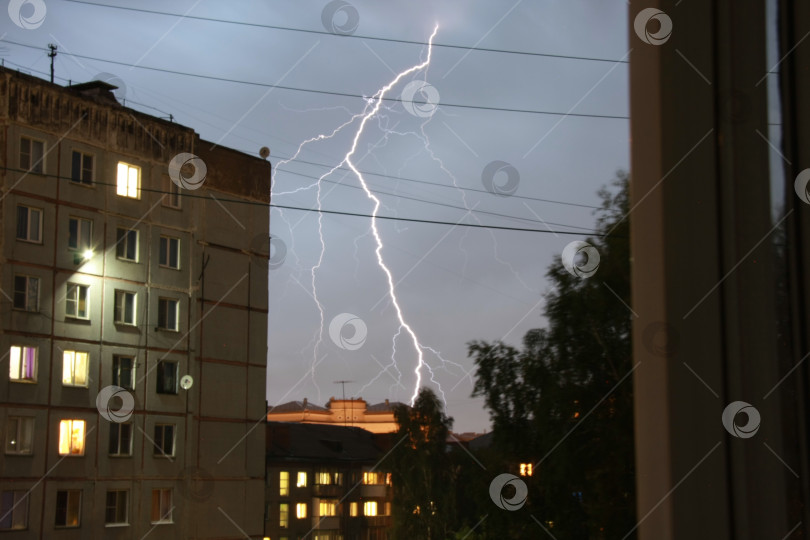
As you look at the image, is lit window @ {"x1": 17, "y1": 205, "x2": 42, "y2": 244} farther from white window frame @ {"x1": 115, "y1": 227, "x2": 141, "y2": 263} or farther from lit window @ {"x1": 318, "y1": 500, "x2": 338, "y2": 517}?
lit window @ {"x1": 318, "y1": 500, "x2": 338, "y2": 517}

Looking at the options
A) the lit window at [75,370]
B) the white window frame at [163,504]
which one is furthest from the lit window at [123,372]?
the white window frame at [163,504]

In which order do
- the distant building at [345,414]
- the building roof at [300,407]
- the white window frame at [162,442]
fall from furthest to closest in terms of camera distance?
the white window frame at [162,442] → the building roof at [300,407] → the distant building at [345,414]

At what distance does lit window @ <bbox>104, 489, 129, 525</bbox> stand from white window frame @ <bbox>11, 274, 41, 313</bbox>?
1411 millimetres

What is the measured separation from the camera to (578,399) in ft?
3.66

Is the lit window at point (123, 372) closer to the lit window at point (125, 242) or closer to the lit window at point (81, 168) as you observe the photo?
the lit window at point (125, 242)

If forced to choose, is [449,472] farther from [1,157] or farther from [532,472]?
[1,157]

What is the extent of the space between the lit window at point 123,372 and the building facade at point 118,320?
0.05 ft

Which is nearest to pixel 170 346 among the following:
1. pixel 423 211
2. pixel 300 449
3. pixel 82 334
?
pixel 82 334

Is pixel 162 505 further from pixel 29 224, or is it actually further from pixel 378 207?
pixel 378 207

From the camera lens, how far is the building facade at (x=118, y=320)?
5617mm

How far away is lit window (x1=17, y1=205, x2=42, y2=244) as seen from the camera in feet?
18.9

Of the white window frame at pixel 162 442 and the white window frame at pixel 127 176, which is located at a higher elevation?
the white window frame at pixel 127 176

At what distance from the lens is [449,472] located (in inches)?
51.7

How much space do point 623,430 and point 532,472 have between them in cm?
20
